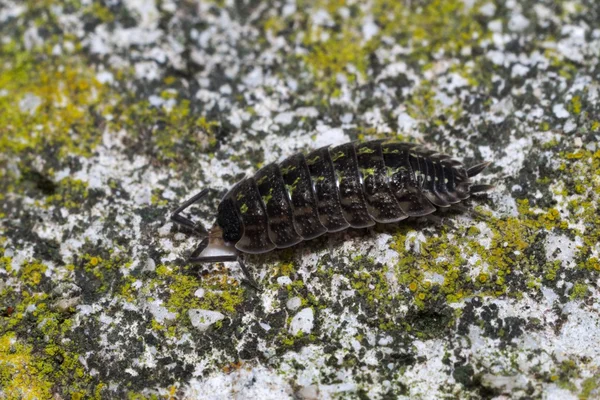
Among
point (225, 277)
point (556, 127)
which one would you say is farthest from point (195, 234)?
point (556, 127)

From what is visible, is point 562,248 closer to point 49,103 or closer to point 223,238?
point 223,238

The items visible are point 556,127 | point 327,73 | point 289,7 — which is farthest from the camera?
point 289,7

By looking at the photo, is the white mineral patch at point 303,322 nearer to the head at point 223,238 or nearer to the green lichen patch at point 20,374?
the head at point 223,238

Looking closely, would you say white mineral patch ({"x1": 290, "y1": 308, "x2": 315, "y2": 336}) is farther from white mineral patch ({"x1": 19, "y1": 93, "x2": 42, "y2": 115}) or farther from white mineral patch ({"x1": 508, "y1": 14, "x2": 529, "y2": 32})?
white mineral patch ({"x1": 508, "y1": 14, "x2": 529, "y2": 32})

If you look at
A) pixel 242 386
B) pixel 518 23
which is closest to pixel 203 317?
pixel 242 386

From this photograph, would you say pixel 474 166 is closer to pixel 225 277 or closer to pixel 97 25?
pixel 225 277

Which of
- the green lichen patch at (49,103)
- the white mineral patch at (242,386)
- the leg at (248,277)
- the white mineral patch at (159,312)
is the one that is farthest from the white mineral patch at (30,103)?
the white mineral patch at (242,386)

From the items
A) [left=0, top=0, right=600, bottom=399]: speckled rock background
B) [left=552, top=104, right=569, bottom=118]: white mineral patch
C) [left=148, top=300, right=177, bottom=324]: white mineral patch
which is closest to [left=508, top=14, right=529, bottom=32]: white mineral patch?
[left=0, top=0, right=600, bottom=399]: speckled rock background
